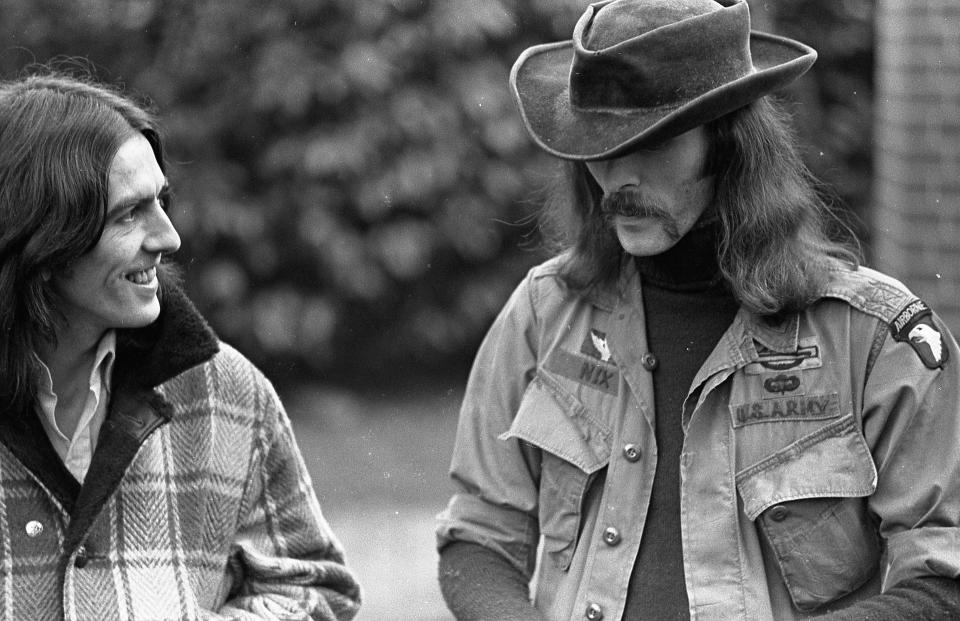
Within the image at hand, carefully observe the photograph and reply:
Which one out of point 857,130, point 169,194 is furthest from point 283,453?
point 857,130

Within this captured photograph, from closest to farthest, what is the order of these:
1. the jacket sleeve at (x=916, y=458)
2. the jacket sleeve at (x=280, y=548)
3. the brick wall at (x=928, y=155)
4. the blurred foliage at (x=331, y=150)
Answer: the jacket sleeve at (x=916, y=458), the jacket sleeve at (x=280, y=548), the brick wall at (x=928, y=155), the blurred foliage at (x=331, y=150)

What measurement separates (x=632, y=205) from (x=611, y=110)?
0.58ft

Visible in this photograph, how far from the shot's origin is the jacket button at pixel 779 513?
2689mm

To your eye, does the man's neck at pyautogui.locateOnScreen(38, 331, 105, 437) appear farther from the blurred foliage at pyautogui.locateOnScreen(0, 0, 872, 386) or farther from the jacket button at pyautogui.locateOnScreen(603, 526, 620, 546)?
the blurred foliage at pyautogui.locateOnScreen(0, 0, 872, 386)

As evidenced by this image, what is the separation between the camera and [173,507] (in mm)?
2957

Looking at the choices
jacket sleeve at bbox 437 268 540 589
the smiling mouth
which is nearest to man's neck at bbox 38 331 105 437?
the smiling mouth

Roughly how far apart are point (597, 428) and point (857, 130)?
15.2ft

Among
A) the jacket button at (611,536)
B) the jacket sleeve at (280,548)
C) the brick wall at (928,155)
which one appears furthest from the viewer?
the brick wall at (928,155)

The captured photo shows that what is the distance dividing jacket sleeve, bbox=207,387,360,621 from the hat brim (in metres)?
0.80

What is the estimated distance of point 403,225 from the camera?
6.46 metres

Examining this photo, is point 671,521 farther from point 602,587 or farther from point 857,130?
point 857,130

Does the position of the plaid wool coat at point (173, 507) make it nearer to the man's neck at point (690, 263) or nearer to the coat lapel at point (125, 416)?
the coat lapel at point (125, 416)

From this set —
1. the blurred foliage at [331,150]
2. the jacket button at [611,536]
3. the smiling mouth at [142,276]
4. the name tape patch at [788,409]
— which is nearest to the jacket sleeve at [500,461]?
the jacket button at [611,536]

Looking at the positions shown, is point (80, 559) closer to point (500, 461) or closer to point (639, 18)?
point (500, 461)
